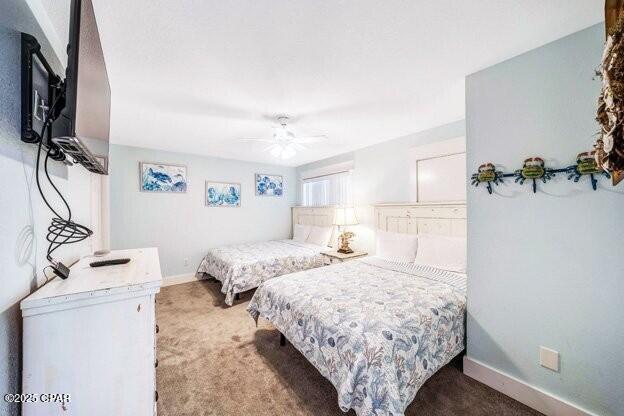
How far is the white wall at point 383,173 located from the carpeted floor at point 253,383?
201cm

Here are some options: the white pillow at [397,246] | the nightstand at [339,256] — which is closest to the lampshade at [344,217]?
the nightstand at [339,256]

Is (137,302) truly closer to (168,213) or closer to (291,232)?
Result: (168,213)

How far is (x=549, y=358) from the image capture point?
56.6 inches

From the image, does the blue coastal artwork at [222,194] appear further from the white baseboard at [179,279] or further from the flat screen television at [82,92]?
the flat screen television at [82,92]

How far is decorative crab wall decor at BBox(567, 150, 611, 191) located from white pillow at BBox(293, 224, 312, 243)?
3630 mm

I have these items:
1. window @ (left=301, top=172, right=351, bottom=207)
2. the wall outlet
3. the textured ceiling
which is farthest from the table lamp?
the wall outlet

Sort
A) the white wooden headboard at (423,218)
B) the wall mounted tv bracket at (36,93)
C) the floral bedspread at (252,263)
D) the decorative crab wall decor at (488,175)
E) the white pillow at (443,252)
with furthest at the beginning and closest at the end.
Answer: the floral bedspread at (252,263) → the white wooden headboard at (423,218) → the white pillow at (443,252) → the decorative crab wall decor at (488,175) → the wall mounted tv bracket at (36,93)

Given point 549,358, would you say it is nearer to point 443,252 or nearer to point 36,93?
point 443,252

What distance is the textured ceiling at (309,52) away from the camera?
117cm

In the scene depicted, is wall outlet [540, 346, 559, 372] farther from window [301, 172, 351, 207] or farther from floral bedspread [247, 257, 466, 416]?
window [301, 172, 351, 207]

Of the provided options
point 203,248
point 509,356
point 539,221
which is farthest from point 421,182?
point 203,248

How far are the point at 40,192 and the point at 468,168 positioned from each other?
248cm

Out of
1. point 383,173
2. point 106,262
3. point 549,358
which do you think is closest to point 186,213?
point 106,262

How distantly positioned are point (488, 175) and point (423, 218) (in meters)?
1.29
